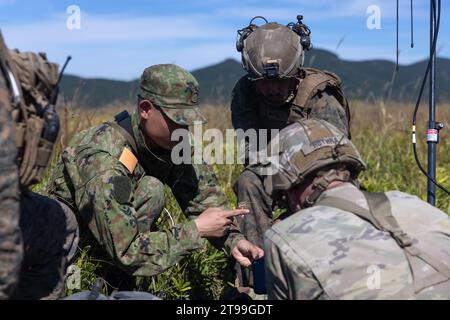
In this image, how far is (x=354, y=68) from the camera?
1348 inches

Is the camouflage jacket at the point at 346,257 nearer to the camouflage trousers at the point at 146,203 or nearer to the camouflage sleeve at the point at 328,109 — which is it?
the camouflage trousers at the point at 146,203

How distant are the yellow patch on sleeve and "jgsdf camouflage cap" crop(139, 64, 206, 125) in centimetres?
30

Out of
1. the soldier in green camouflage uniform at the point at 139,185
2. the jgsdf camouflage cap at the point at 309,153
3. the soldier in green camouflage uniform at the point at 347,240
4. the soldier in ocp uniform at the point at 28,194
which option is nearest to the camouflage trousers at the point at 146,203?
the soldier in green camouflage uniform at the point at 139,185

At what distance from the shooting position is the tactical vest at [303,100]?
5.03m

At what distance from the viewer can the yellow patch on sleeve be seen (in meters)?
3.85

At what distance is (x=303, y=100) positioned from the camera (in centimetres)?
502

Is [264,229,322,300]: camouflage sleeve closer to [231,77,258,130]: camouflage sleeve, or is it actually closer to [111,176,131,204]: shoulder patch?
[111,176,131,204]: shoulder patch

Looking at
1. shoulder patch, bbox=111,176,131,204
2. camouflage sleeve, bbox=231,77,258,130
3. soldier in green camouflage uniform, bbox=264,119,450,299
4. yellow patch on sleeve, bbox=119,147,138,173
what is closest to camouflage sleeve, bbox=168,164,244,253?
yellow patch on sleeve, bbox=119,147,138,173

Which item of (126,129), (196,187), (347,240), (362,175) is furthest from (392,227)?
(362,175)

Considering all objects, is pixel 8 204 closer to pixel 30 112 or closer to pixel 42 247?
pixel 30 112

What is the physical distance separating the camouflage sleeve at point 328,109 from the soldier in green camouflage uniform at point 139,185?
1241mm

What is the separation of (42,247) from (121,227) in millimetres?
544
